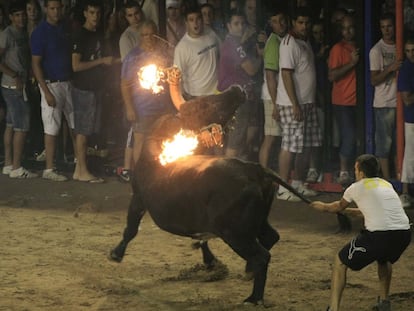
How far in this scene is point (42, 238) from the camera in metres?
9.82

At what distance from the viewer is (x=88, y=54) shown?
12789 millimetres

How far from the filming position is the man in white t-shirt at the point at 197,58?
11828 mm

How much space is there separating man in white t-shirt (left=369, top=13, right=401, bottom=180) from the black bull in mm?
4076

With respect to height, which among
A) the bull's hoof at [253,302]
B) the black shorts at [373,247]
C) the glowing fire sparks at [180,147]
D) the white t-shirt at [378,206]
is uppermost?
the glowing fire sparks at [180,147]

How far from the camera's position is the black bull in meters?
7.24

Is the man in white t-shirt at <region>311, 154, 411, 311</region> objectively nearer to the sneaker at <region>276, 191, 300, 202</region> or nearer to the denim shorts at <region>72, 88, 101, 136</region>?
the sneaker at <region>276, 191, 300, 202</region>

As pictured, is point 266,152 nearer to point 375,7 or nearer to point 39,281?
point 375,7

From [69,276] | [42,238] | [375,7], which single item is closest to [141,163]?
[69,276]

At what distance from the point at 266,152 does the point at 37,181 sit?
3041mm

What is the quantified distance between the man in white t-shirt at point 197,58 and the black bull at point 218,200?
3918 millimetres

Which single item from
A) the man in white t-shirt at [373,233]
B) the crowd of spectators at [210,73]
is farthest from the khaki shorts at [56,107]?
the man in white t-shirt at [373,233]

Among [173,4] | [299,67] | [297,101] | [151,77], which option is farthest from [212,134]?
[173,4]

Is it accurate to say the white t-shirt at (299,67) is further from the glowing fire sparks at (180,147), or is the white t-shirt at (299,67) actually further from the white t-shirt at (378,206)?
the white t-shirt at (378,206)

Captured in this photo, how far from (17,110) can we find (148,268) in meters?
5.20
